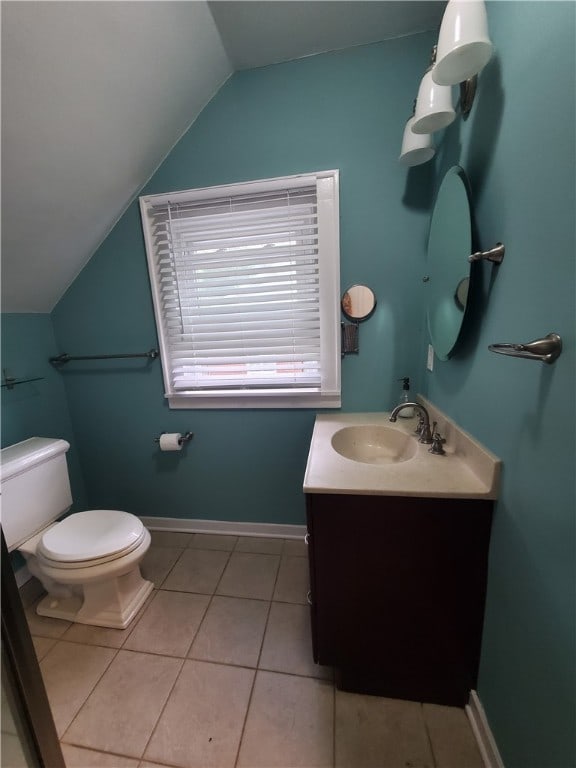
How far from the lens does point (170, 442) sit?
178cm

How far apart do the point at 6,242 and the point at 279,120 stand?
4.61 ft

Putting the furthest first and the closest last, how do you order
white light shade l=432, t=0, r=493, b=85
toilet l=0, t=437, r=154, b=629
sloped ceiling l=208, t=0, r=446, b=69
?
1. toilet l=0, t=437, r=154, b=629
2. sloped ceiling l=208, t=0, r=446, b=69
3. white light shade l=432, t=0, r=493, b=85

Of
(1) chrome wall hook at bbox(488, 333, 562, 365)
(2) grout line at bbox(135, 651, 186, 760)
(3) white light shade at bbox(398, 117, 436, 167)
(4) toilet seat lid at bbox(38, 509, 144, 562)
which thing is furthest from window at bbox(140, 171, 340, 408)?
(2) grout line at bbox(135, 651, 186, 760)

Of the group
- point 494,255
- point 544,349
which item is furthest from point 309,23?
point 544,349

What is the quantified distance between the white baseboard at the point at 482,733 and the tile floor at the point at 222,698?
0.09ft

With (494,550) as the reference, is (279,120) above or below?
above

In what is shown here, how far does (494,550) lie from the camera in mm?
867

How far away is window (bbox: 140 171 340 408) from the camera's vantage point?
1496mm

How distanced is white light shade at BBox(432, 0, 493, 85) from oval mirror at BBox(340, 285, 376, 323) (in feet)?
2.63

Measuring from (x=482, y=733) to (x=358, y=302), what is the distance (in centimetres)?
168

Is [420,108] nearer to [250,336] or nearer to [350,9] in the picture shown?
[350,9]

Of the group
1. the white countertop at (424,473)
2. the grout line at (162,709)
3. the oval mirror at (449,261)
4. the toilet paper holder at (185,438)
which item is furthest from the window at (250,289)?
the grout line at (162,709)

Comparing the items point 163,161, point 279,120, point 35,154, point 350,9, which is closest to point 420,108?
point 350,9

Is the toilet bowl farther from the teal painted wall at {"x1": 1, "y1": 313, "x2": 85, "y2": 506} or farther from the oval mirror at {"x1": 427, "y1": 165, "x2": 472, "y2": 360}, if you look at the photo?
the oval mirror at {"x1": 427, "y1": 165, "x2": 472, "y2": 360}
